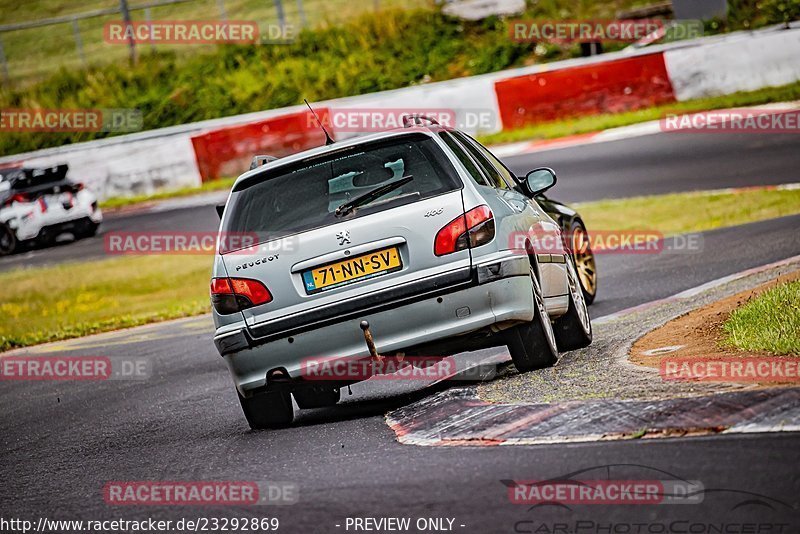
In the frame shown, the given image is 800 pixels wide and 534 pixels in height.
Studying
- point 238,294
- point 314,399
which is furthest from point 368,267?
point 314,399

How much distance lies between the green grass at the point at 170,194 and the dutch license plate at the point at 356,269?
63.1ft

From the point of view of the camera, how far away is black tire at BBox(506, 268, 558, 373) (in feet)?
25.6

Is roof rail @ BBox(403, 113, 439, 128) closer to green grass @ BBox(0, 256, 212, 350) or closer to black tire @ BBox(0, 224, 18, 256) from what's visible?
green grass @ BBox(0, 256, 212, 350)

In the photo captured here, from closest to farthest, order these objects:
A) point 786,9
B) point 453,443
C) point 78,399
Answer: point 453,443
point 78,399
point 786,9

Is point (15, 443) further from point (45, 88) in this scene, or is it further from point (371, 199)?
point (45, 88)

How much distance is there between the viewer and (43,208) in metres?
25.2

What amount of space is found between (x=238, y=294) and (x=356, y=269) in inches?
26.6

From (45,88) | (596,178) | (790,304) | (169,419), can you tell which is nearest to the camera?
(790,304)

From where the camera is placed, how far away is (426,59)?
33.6 meters

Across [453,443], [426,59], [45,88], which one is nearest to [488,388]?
[453,443]

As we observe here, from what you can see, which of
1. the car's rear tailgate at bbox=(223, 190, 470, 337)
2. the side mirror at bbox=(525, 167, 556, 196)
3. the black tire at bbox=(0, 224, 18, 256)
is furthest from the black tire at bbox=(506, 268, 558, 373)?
the black tire at bbox=(0, 224, 18, 256)

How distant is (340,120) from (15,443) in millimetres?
17838

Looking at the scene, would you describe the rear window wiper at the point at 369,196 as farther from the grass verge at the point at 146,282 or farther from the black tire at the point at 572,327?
the grass verge at the point at 146,282

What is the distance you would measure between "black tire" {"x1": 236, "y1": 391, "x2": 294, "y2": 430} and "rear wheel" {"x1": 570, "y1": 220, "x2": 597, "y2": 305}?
3.30 m
